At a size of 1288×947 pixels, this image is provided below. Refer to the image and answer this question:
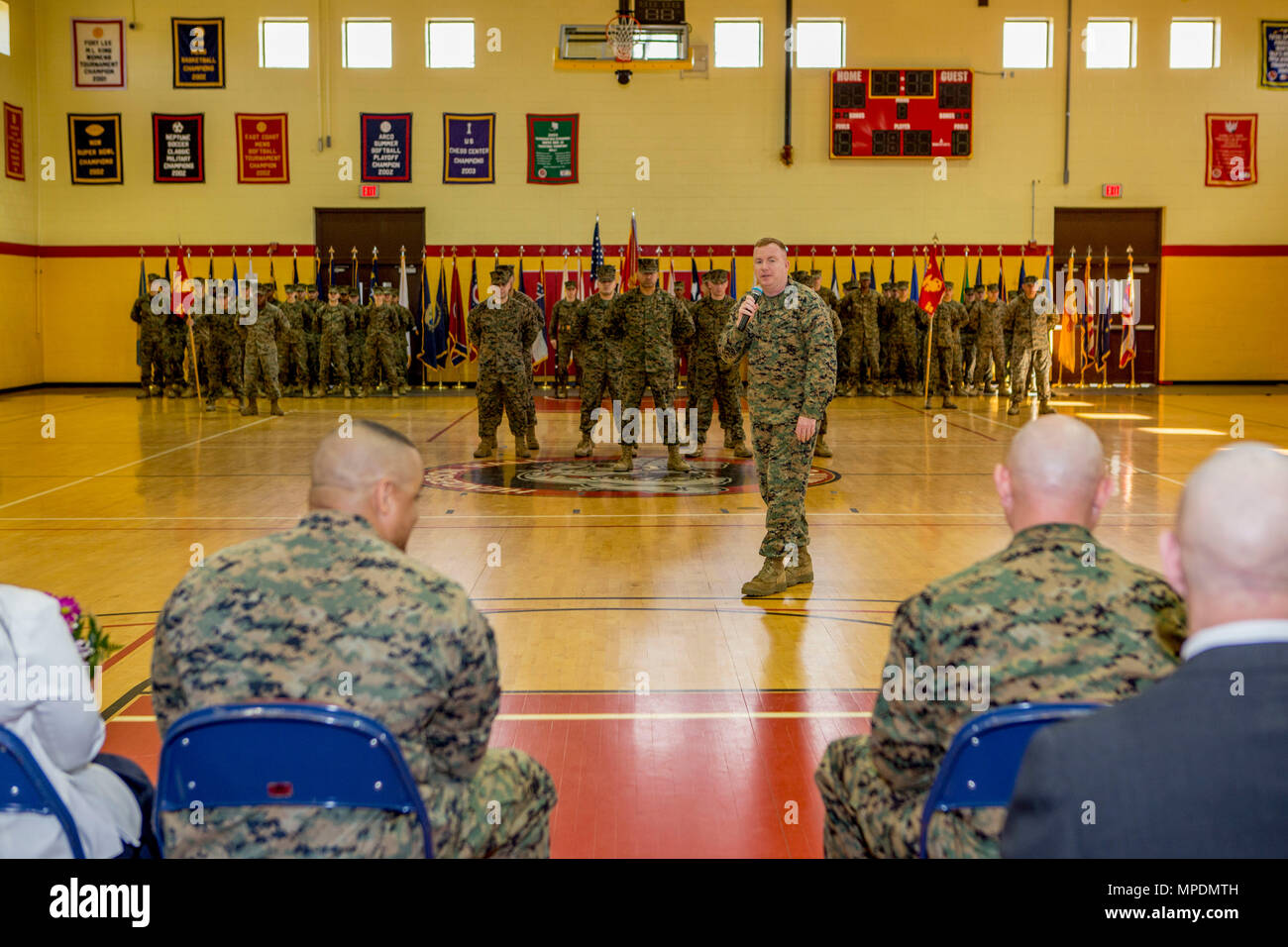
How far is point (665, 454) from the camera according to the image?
13.0 metres

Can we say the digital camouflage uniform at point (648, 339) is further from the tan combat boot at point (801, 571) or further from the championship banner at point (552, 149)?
the championship banner at point (552, 149)

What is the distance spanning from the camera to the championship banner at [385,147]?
21812 millimetres

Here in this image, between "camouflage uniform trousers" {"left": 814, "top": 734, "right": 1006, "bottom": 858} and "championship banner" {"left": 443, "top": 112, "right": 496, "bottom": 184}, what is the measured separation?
66.6 feet

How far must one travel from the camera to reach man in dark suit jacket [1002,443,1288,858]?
1.48 meters

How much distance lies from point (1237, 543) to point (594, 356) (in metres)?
11.1

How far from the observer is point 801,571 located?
688 cm

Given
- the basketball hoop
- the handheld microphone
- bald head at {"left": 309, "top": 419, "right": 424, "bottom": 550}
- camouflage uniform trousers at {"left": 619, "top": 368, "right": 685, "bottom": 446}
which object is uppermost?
the basketball hoop

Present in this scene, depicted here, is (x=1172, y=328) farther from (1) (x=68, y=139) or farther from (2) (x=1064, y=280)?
(1) (x=68, y=139)

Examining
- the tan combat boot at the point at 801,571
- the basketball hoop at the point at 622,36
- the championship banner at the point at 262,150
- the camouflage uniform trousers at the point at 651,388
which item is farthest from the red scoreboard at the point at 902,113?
the tan combat boot at the point at 801,571

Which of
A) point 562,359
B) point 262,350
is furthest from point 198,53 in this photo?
point 562,359

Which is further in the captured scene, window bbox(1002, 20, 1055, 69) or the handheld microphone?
window bbox(1002, 20, 1055, 69)

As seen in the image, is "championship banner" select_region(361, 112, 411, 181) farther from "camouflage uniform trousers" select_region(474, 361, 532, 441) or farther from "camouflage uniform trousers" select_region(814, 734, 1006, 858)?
"camouflage uniform trousers" select_region(814, 734, 1006, 858)

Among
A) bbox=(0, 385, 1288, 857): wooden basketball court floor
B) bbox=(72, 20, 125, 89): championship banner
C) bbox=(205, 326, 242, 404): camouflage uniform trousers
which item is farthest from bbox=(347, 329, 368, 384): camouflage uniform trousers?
bbox=(72, 20, 125, 89): championship banner

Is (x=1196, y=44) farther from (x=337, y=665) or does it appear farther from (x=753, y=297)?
(x=337, y=665)
